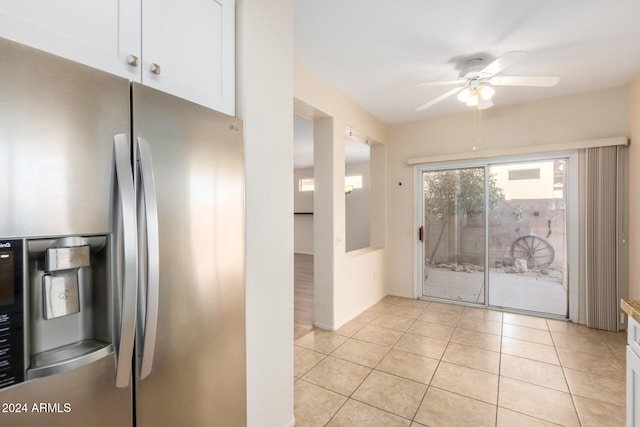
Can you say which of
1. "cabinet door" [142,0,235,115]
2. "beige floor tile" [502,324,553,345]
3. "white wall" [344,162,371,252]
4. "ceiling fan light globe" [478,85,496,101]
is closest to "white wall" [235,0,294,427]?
"cabinet door" [142,0,235,115]

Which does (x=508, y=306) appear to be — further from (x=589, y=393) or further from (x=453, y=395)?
(x=453, y=395)

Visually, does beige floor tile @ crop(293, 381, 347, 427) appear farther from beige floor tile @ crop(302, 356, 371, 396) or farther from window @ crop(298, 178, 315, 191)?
window @ crop(298, 178, 315, 191)

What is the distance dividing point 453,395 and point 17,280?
8.29 feet

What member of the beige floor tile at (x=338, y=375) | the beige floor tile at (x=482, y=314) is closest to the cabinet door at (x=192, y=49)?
the beige floor tile at (x=338, y=375)

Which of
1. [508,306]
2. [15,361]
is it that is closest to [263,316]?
[15,361]

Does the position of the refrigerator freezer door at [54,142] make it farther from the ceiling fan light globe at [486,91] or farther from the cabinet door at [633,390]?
the ceiling fan light globe at [486,91]

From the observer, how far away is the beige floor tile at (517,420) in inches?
70.9

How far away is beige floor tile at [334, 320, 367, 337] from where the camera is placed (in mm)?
3198

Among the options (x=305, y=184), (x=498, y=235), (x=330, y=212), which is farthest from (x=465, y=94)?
(x=305, y=184)

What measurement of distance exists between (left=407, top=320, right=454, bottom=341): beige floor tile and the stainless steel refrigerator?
2.53 m

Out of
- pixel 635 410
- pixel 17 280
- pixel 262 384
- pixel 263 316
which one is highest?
pixel 17 280

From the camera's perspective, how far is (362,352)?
2758 millimetres

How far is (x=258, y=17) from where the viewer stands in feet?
4.86

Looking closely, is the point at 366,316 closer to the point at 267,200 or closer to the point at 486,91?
the point at 267,200
